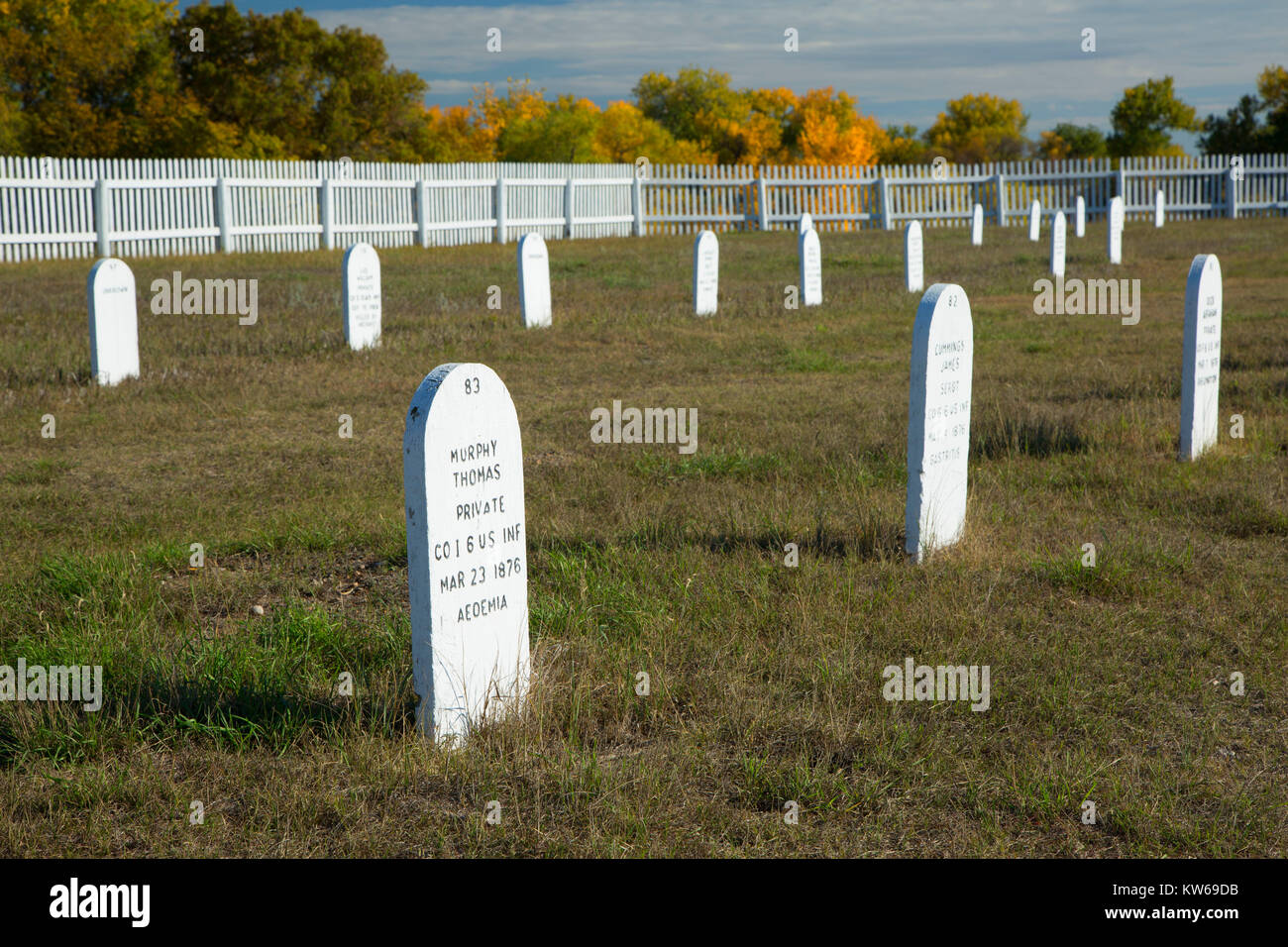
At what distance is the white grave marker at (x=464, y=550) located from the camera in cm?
342

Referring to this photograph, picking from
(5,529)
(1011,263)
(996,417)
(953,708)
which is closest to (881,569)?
(953,708)

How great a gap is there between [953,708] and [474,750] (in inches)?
61.1

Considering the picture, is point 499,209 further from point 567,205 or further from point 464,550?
point 464,550

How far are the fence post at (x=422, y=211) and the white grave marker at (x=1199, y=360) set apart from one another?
2434cm

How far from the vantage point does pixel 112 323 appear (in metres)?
10.0

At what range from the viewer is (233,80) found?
37500 millimetres

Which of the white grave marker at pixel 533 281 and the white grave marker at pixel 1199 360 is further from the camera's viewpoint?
the white grave marker at pixel 533 281

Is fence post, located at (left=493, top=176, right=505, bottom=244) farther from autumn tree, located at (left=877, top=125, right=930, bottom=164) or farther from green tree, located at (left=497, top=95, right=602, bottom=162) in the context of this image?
autumn tree, located at (left=877, top=125, right=930, bottom=164)

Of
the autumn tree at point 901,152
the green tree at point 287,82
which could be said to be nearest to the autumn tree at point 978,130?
the autumn tree at point 901,152

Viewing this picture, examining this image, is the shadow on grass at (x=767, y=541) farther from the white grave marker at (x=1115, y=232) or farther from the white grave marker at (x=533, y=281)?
the white grave marker at (x=1115, y=232)

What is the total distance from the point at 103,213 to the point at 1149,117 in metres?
47.7

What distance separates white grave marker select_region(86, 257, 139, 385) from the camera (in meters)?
9.87

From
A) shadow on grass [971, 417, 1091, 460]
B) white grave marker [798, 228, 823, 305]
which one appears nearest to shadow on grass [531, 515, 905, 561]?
shadow on grass [971, 417, 1091, 460]
